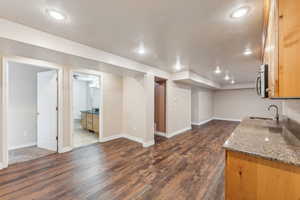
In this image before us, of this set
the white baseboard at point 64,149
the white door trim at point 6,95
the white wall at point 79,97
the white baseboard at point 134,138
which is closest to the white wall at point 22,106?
the white door trim at point 6,95

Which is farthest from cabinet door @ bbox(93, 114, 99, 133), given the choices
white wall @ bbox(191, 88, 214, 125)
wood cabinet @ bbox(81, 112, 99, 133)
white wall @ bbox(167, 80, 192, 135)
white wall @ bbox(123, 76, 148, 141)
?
white wall @ bbox(191, 88, 214, 125)

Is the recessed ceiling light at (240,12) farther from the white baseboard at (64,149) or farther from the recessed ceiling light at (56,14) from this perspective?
the white baseboard at (64,149)

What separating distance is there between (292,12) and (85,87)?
9385 millimetres

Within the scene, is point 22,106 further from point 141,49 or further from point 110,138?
point 141,49

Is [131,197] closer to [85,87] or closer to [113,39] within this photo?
[113,39]

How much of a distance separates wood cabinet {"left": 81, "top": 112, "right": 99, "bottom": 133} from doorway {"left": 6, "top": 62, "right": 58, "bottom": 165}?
1770mm

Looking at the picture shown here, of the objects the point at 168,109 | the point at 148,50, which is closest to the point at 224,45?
the point at 148,50

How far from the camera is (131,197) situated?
6.22 ft

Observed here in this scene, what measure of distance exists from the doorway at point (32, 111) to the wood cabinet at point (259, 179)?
13.0 ft

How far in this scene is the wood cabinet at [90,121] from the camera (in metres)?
5.29

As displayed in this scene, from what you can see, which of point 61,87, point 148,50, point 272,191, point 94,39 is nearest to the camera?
point 272,191

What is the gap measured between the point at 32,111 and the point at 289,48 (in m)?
5.48

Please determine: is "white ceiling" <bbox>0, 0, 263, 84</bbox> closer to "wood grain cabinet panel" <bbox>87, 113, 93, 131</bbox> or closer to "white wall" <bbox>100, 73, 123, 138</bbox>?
"white wall" <bbox>100, 73, 123, 138</bbox>

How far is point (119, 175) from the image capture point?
97.0 inches
